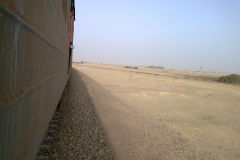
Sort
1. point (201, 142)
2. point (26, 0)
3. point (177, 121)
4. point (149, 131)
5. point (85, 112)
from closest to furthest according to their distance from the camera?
point (26, 0) < point (201, 142) < point (149, 131) < point (85, 112) < point (177, 121)

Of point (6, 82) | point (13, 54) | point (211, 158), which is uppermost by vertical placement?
point (13, 54)

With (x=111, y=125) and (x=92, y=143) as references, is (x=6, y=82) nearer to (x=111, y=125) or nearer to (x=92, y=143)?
(x=92, y=143)

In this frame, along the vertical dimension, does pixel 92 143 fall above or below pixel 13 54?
below

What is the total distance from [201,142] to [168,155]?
1.34 metres

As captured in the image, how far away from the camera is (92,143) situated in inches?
135

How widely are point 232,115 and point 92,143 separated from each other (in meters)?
6.64

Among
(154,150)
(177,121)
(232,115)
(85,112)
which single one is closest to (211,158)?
(154,150)

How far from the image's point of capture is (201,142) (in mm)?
4230

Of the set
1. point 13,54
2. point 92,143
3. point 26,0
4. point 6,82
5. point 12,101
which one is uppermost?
point 26,0

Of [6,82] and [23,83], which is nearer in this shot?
[6,82]

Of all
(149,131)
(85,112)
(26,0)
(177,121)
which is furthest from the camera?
(177,121)

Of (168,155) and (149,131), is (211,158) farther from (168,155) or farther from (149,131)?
(149,131)

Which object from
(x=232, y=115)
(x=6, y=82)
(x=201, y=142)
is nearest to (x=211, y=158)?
(x=201, y=142)

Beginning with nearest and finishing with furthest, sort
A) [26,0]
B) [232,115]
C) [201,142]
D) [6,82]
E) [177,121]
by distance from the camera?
1. [6,82]
2. [26,0]
3. [201,142]
4. [177,121]
5. [232,115]
